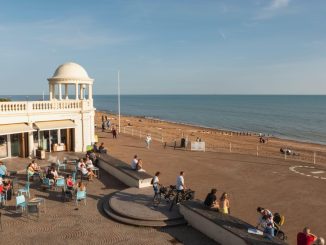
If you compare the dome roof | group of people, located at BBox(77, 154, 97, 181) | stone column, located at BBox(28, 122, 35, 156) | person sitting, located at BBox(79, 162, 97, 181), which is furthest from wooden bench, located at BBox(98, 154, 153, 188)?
the dome roof

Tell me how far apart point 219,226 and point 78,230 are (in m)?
4.51

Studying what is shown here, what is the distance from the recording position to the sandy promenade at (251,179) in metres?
12.9

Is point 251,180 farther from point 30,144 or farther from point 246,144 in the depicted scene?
point 246,144

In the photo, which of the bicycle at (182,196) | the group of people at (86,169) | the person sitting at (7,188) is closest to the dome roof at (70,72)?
the group of people at (86,169)

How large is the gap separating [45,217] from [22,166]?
25.6 ft

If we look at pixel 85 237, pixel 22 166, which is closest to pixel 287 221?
pixel 85 237

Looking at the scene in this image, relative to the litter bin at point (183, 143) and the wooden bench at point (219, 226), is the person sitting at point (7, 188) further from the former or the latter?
the litter bin at point (183, 143)

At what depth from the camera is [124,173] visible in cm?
1619

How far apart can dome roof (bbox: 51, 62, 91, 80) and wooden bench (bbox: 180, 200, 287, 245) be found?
15.2m

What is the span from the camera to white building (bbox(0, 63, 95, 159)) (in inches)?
789

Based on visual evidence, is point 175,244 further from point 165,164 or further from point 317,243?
point 165,164

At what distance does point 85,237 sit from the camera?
33.9 feet

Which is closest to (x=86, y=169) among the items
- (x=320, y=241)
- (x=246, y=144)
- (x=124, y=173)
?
(x=124, y=173)

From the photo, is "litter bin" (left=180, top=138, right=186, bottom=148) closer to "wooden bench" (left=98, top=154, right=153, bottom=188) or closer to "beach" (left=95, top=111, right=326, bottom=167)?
"beach" (left=95, top=111, right=326, bottom=167)
